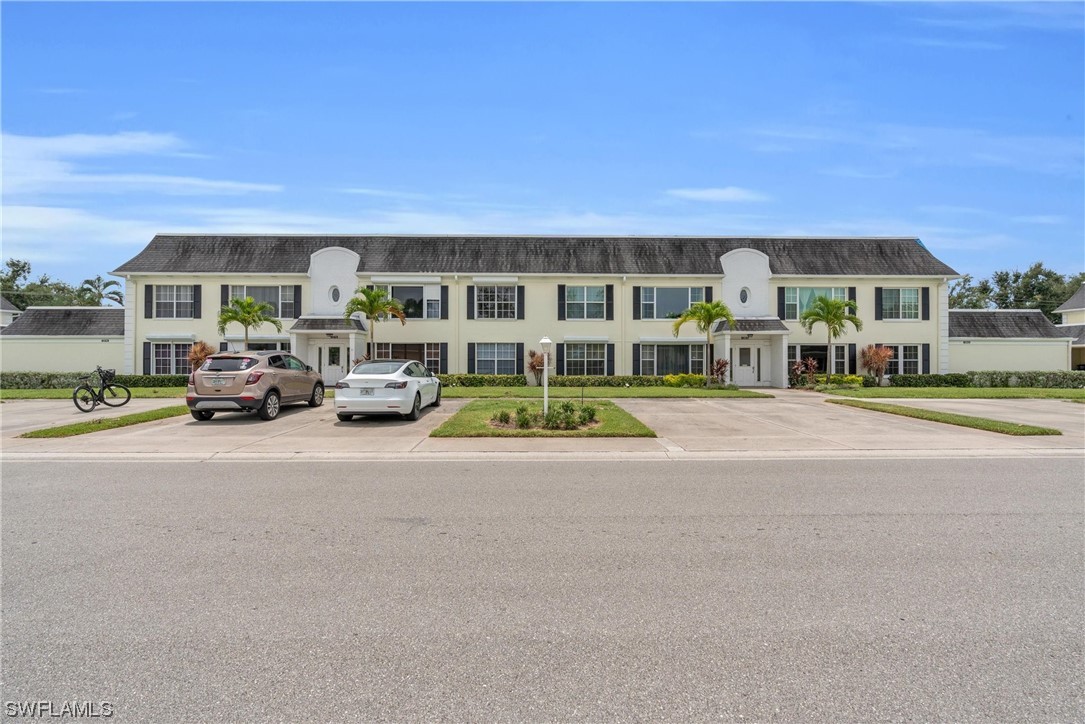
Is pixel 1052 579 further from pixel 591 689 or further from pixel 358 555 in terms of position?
pixel 358 555

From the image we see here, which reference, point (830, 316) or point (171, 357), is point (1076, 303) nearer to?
point (830, 316)

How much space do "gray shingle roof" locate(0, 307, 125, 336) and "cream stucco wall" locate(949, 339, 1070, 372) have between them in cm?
4515

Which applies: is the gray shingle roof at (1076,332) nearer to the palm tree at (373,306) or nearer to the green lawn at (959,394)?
→ the green lawn at (959,394)

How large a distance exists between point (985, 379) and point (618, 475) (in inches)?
1228

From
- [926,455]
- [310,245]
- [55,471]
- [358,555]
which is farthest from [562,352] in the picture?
[358,555]

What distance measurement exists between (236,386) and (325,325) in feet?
→ 49.3

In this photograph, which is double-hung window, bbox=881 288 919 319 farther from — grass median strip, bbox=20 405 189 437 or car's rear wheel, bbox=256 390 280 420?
grass median strip, bbox=20 405 189 437

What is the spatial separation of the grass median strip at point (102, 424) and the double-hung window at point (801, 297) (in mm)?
27056

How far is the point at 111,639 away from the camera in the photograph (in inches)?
133

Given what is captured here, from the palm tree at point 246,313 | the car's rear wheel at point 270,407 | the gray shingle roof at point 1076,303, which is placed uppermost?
the gray shingle roof at point 1076,303

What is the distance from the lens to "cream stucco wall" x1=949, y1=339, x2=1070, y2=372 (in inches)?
1289

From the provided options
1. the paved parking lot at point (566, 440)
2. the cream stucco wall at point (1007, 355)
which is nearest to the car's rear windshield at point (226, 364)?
the paved parking lot at point (566, 440)

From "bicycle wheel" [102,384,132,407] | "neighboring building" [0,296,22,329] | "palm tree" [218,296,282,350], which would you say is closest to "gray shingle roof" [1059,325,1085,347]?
"palm tree" [218,296,282,350]

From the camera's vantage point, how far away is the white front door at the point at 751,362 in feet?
101
